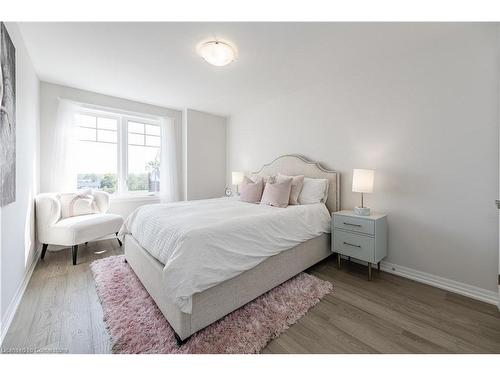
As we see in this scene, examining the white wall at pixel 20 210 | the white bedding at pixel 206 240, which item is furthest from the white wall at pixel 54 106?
the white bedding at pixel 206 240

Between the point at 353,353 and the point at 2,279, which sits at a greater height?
the point at 2,279

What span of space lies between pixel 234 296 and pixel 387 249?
1.89 m

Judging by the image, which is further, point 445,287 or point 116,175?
point 116,175

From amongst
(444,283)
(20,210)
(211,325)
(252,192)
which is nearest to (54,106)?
(20,210)

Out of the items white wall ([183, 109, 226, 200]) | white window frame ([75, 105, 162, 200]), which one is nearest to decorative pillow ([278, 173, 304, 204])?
white wall ([183, 109, 226, 200])

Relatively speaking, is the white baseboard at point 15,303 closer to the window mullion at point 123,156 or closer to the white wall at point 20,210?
the white wall at point 20,210

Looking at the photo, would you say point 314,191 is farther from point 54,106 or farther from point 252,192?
point 54,106

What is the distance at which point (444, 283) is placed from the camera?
2.02 meters

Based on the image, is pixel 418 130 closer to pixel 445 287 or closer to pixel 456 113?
pixel 456 113

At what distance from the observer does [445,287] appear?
2000mm

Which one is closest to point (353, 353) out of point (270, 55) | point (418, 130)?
point (418, 130)

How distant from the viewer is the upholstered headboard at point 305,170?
2.75m

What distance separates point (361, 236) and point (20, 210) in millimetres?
3325

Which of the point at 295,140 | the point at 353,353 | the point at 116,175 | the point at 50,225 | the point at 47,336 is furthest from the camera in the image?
the point at 116,175
